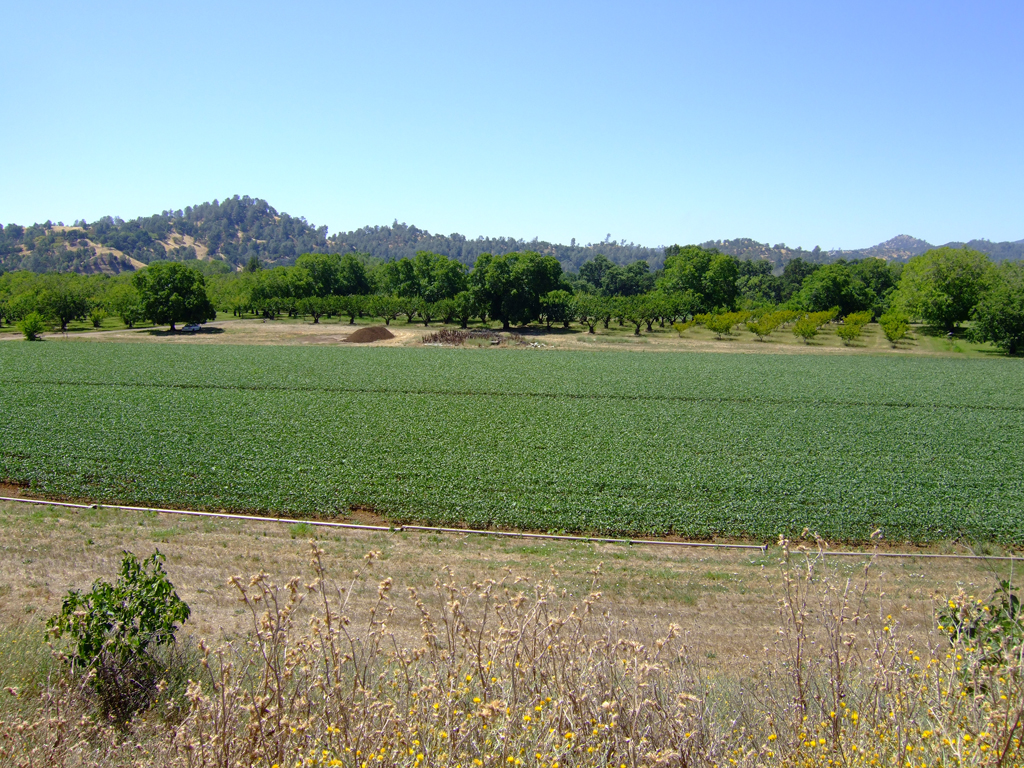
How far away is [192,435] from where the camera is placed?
22891 mm

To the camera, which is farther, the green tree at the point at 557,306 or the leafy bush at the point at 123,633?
the green tree at the point at 557,306

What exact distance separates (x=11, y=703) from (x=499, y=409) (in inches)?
925

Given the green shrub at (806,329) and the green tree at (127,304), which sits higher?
the green tree at (127,304)

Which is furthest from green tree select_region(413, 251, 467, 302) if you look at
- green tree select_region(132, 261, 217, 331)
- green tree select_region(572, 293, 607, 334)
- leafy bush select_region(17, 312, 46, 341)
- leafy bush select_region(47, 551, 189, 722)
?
leafy bush select_region(47, 551, 189, 722)

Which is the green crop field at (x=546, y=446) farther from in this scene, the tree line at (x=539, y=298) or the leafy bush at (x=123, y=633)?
the tree line at (x=539, y=298)

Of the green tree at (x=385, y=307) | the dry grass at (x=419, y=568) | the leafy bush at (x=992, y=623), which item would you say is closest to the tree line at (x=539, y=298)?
the green tree at (x=385, y=307)

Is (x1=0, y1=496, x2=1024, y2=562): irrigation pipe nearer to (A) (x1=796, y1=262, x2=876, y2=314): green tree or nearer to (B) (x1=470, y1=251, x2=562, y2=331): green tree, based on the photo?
(B) (x1=470, y1=251, x2=562, y2=331): green tree

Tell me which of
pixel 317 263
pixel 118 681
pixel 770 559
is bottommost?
pixel 770 559

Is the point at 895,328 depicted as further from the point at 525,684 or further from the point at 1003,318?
the point at 525,684

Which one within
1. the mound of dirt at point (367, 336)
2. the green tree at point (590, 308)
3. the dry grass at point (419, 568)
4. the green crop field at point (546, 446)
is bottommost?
the dry grass at point (419, 568)

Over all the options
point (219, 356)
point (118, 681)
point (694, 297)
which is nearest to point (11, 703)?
point (118, 681)

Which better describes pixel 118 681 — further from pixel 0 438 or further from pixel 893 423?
pixel 893 423

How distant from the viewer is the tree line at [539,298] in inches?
2404

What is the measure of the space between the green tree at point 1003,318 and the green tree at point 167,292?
85.2 m
